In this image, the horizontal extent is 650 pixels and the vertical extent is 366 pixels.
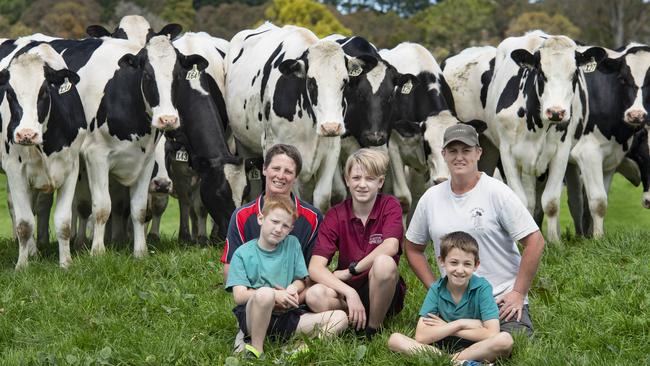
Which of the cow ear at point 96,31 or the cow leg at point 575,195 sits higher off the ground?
the cow ear at point 96,31

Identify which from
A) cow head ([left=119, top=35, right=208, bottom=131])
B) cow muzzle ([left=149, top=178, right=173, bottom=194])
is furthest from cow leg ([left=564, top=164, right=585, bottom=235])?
cow head ([left=119, top=35, right=208, bottom=131])

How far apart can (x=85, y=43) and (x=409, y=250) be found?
6305mm

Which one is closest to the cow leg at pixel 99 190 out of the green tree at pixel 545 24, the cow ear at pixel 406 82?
the cow ear at pixel 406 82

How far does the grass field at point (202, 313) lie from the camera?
6551 mm

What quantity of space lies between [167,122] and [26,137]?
1582 millimetres

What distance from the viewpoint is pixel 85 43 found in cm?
1198

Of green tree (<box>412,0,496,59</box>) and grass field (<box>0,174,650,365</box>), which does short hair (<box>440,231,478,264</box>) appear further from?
green tree (<box>412,0,496,59</box>)

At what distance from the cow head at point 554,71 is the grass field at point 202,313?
145cm

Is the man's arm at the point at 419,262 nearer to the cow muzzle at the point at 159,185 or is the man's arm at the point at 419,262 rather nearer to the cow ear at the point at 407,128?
the cow ear at the point at 407,128

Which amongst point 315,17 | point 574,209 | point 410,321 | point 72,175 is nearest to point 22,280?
point 72,175

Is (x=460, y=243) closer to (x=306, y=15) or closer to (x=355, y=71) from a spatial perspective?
(x=355, y=71)

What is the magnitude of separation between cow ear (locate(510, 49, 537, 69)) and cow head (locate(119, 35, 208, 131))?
3.62 meters

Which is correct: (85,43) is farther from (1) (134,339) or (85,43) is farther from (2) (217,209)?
(1) (134,339)

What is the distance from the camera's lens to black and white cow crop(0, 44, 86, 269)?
396 inches
